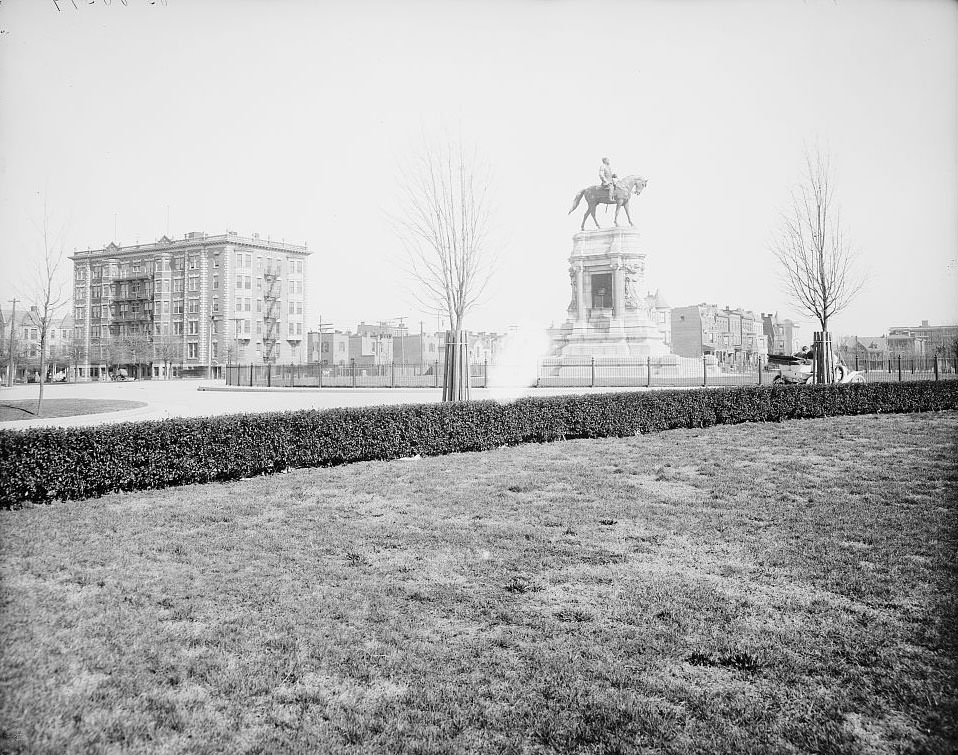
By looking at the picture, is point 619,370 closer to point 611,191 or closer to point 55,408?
point 611,191

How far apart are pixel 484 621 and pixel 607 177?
123 feet

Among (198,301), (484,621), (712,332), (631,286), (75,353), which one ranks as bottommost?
(484,621)

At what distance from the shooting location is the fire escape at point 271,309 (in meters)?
81.1

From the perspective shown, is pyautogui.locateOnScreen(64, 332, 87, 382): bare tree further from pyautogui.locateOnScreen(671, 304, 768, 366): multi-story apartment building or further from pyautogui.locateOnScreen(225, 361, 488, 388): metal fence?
pyautogui.locateOnScreen(671, 304, 768, 366): multi-story apartment building

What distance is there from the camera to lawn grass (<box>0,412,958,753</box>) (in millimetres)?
3334

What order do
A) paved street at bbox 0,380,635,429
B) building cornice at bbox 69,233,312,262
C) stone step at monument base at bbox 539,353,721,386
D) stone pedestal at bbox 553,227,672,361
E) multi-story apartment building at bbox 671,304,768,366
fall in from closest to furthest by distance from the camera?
paved street at bbox 0,380,635,429, stone step at monument base at bbox 539,353,721,386, stone pedestal at bbox 553,227,672,361, building cornice at bbox 69,233,312,262, multi-story apartment building at bbox 671,304,768,366

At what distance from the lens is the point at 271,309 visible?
3231 inches

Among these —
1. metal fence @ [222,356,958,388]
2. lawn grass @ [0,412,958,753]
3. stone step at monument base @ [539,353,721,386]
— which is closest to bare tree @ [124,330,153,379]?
metal fence @ [222,356,958,388]

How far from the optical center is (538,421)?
43.7ft

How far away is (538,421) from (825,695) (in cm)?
979

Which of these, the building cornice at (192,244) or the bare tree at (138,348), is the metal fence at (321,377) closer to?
the bare tree at (138,348)

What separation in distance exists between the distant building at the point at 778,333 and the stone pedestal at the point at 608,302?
9046 centimetres

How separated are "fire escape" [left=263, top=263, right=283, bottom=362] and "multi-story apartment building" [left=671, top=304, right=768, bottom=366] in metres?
51.6

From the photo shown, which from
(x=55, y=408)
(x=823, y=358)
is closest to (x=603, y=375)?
(x=823, y=358)
